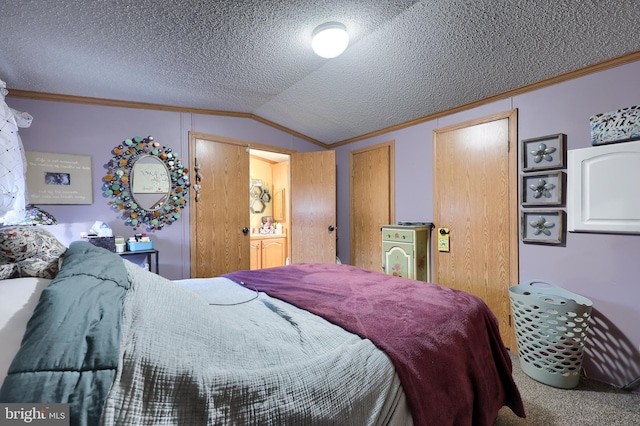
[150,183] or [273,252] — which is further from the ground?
[150,183]

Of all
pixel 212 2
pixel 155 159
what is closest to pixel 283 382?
pixel 212 2

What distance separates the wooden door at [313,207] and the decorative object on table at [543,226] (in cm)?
206

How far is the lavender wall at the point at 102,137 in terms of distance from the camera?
2.49m

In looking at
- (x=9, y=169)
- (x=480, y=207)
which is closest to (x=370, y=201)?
(x=480, y=207)

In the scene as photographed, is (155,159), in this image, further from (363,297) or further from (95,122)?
(363,297)

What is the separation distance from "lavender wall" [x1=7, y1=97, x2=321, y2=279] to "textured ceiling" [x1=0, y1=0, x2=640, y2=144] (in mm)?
173

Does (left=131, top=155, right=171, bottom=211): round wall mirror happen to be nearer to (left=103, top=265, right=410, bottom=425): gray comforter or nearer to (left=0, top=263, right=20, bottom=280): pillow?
(left=0, top=263, right=20, bottom=280): pillow

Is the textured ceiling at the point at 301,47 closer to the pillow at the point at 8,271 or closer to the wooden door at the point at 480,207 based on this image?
the wooden door at the point at 480,207

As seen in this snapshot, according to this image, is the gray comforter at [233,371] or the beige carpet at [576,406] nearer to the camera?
the gray comforter at [233,371]

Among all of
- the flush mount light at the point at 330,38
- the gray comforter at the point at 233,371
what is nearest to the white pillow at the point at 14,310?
the gray comforter at the point at 233,371

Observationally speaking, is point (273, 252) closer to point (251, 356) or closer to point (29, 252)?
point (29, 252)

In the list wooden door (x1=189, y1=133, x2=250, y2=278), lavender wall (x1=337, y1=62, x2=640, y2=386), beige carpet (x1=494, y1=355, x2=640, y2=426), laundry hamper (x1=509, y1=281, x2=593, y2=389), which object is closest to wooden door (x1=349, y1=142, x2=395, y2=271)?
lavender wall (x1=337, y1=62, x2=640, y2=386)

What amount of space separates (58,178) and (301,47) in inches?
93.8

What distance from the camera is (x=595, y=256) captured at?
6.60ft
